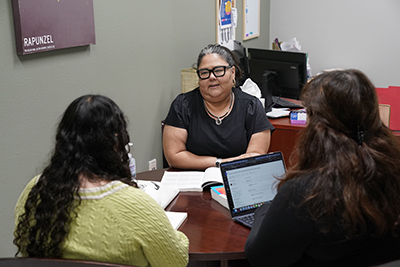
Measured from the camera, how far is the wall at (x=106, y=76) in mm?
2113

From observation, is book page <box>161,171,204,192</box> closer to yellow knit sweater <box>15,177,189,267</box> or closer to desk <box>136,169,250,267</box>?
desk <box>136,169,250,267</box>

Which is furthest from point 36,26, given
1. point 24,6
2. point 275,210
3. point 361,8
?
point 361,8

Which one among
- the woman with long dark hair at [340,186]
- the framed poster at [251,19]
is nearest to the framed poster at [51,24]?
the woman with long dark hair at [340,186]

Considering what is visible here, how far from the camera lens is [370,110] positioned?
1.31 metres

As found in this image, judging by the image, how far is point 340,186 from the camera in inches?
49.9

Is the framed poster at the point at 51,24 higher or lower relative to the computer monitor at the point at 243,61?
higher

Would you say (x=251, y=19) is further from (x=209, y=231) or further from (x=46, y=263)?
(x=46, y=263)

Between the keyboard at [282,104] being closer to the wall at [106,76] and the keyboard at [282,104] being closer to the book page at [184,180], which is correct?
the wall at [106,76]

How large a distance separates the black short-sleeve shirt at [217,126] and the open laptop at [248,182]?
653 millimetres

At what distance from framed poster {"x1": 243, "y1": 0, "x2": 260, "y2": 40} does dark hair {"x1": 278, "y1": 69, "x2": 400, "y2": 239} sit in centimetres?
339

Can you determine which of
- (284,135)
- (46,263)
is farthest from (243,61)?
(46,263)

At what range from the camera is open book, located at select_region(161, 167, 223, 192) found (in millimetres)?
2057

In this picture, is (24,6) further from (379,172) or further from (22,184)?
(379,172)

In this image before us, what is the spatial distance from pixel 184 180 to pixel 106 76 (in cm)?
90
